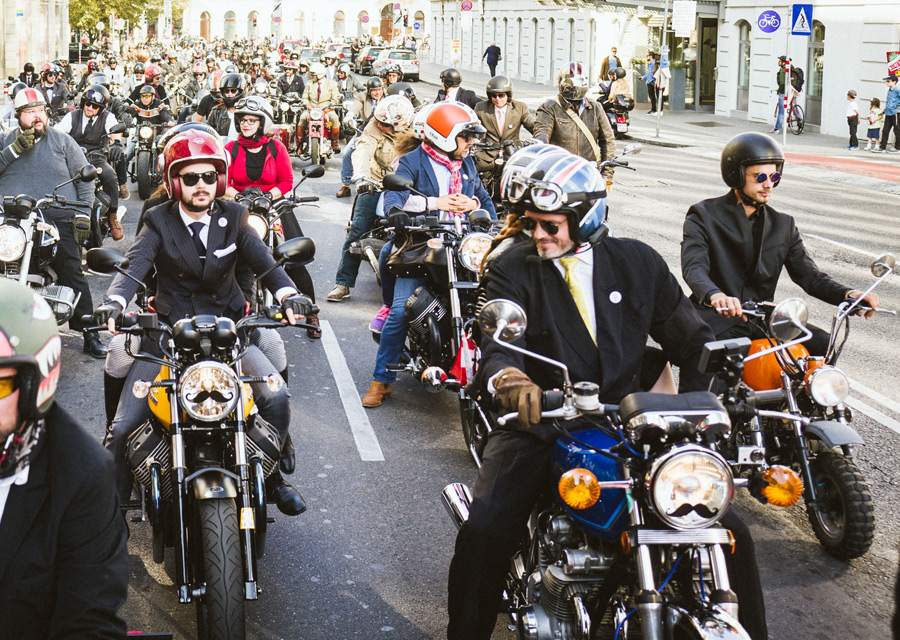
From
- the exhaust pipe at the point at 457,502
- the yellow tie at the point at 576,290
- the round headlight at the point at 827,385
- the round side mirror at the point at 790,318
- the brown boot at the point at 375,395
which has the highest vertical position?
the yellow tie at the point at 576,290

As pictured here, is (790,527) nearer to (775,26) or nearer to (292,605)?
(292,605)

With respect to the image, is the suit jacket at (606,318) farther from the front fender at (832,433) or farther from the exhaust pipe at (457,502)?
the front fender at (832,433)

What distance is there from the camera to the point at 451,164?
761cm

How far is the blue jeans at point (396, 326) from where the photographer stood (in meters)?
7.53

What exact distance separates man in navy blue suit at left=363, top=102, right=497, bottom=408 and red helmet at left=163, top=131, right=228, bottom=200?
2.05 m

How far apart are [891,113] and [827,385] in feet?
74.2

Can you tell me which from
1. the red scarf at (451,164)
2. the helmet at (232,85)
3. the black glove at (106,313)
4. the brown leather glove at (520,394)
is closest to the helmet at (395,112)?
the helmet at (232,85)

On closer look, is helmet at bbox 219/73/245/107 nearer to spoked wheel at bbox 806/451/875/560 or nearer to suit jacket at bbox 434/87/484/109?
suit jacket at bbox 434/87/484/109

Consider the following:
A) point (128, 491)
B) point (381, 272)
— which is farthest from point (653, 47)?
point (128, 491)

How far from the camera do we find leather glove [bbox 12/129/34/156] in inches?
378

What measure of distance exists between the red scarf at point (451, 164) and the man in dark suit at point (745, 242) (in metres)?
1.99

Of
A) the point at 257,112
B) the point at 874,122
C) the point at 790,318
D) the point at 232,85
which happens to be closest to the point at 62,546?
the point at 790,318

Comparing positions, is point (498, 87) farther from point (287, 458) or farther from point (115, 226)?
point (287, 458)

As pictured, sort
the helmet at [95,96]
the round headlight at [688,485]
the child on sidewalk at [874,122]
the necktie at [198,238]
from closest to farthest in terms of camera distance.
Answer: the round headlight at [688,485] < the necktie at [198,238] < the helmet at [95,96] < the child on sidewalk at [874,122]
